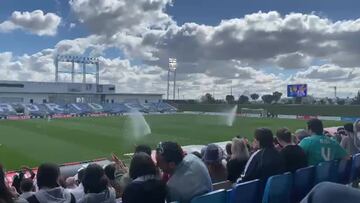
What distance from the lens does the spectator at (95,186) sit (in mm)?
4861

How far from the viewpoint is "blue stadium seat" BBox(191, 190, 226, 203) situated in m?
4.65

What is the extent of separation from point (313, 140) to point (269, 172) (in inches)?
63.2

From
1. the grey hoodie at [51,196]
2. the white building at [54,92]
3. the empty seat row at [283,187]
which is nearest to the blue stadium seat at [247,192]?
the empty seat row at [283,187]

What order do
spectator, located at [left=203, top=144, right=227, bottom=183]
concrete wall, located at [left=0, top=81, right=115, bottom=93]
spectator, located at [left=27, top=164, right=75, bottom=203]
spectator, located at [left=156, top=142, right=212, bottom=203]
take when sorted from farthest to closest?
concrete wall, located at [left=0, top=81, right=115, bottom=93], spectator, located at [left=203, top=144, right=227, bottom=183], spectator, located at [left=156, top=142, right=212, bottom=203], spectator, located at [left=27, top=164, right=75, bottom=203]

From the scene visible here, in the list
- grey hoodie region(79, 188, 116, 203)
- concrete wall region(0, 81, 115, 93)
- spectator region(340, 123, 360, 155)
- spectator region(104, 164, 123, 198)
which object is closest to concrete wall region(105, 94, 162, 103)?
concrete wall region(0, 81, 115, 93)

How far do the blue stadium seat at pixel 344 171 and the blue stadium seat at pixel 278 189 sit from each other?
70.1 inches

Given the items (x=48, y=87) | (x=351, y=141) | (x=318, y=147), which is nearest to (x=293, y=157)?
(x=318, y=147)

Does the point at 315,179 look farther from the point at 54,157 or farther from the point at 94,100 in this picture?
the point at 94,100

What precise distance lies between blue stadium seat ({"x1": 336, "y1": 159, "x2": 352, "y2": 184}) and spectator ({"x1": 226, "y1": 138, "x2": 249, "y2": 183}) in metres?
1.95

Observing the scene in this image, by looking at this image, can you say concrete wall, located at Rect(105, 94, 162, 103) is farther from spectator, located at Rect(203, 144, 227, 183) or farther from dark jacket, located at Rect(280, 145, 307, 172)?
dark jacket, located at Rect(280, 145, 307, 172)

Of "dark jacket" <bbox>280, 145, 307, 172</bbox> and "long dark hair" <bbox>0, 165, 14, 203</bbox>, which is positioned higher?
"long dark hair" <bbox>0, 165, 14, 203</bbox>

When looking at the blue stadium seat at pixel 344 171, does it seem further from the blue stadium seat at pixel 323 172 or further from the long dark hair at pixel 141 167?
the long dark hair at pixel 141 167

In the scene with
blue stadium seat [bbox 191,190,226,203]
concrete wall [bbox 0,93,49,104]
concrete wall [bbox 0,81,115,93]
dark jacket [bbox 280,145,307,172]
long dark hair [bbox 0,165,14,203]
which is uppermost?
concrete wall [bbox 0,81,115,93]

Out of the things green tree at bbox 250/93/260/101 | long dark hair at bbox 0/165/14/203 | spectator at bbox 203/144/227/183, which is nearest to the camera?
long dark hair at bbox 0/165/14/203
